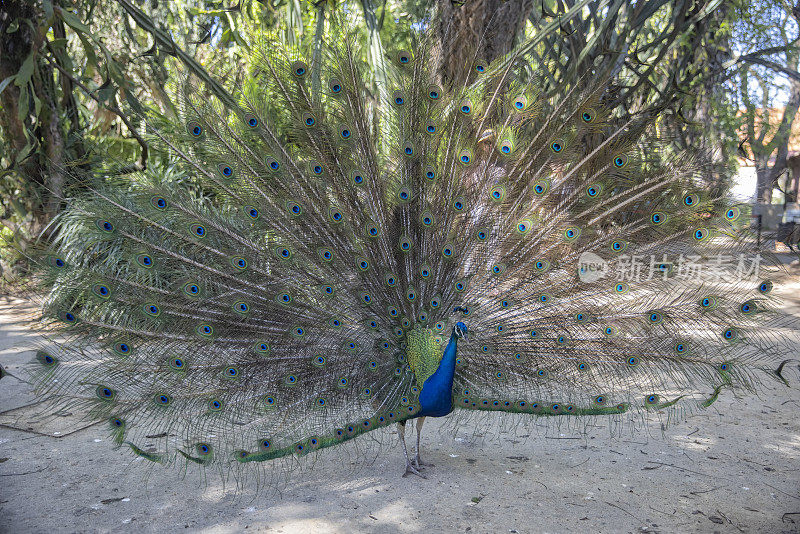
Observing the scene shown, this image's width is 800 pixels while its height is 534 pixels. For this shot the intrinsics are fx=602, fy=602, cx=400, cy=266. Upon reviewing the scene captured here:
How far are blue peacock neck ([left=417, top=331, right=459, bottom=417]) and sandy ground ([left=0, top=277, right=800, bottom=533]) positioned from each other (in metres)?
0.55

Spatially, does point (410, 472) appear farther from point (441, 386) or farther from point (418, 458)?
point (441, 386)

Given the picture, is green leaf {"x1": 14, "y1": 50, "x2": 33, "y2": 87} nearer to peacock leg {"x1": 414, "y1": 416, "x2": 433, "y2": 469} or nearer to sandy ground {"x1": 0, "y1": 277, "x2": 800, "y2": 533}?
sandy ground {"x1": 0, "y1": 277, "x2": 800, "y2": 533}

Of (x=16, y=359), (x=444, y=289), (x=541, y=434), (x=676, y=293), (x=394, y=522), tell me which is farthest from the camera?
(x=16, y=359)

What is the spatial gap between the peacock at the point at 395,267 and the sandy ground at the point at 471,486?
306 millimetres

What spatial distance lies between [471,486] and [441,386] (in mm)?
720

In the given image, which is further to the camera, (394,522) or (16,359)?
(16,359)

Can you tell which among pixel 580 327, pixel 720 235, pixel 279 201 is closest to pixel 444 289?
pixel 580 327

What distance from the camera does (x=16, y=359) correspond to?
6.07 meters

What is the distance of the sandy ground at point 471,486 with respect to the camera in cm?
312

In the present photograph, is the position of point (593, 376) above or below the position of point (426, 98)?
below

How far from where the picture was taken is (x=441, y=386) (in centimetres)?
331

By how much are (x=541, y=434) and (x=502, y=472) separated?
29.1 inches

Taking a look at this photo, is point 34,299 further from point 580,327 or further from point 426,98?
point 580,327

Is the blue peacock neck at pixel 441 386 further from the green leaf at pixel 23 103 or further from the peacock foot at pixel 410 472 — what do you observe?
the green leaf at pixel 23 103
